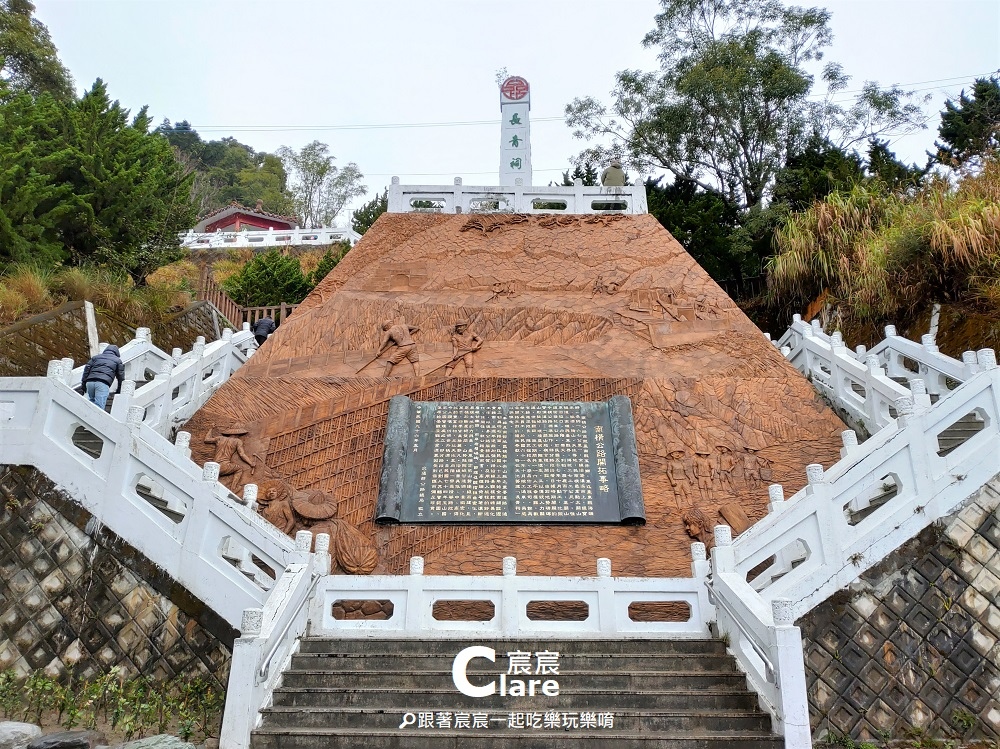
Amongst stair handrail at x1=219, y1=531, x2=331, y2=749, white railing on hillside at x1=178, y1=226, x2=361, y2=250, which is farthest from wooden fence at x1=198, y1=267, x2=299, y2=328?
white railing on hillside at x1=178, y1=226, x2=361, y2=250

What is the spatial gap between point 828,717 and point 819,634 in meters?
0.59

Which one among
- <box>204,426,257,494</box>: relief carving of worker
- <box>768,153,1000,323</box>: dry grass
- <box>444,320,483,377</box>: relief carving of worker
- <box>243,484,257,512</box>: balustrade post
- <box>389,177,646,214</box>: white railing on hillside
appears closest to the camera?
<box>243,484,257,512</box>: balustrade post

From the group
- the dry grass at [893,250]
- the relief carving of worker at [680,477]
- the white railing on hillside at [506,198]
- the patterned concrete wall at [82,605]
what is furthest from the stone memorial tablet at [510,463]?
the dry grass at [893,250]

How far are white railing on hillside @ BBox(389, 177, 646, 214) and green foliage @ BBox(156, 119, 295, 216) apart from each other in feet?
64.8

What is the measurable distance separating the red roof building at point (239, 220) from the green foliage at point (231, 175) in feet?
1.87

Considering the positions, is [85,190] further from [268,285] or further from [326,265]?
[326,265]

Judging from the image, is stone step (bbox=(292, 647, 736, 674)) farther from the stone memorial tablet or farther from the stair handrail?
the stone memorial tablet

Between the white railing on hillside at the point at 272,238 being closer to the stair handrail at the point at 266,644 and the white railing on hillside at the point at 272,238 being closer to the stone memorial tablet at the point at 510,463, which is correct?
the stone memorial tablet at the point at 510,463

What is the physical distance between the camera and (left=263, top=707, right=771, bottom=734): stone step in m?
4.83

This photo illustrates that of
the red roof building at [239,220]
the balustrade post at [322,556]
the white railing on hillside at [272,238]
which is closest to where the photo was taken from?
the balustrade post at [322,556]

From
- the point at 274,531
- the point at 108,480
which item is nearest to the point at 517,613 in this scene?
the point at 274,531

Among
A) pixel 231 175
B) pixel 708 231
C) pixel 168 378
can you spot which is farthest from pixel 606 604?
pixel 231 175

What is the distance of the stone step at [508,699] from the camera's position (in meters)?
5.05

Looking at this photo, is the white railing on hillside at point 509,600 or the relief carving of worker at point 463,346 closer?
the white railing on hillside at point 509,600
